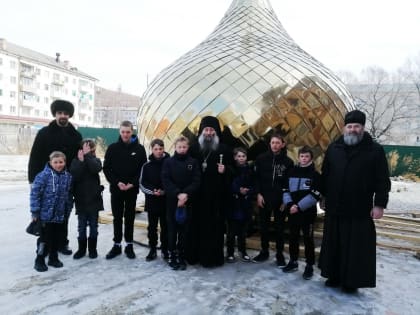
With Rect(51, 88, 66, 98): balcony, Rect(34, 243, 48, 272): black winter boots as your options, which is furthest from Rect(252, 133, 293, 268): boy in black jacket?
Rect(51, 88, 66, 98): balcony

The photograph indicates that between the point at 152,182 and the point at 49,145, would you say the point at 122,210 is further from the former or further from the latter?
the point at 49,145

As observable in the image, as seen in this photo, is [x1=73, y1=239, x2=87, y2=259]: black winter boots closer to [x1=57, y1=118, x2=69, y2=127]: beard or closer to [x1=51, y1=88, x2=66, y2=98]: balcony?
[x1=57, y1=118, x2=69, y2=127]: beard

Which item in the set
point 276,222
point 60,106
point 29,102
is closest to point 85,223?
point 60,106

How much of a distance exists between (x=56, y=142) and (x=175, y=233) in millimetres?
1899

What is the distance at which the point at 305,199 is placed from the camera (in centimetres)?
411

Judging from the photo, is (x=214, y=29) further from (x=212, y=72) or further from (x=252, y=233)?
(x=252, y=233)

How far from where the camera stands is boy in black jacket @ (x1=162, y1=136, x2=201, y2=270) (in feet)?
14.0

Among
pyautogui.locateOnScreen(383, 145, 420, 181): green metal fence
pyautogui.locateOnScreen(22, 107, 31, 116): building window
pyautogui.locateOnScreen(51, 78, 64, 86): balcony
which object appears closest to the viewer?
pyautogui.locateOnScreen(383, 145, 420, 181): green metal fence

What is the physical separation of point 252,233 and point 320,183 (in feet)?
6.09

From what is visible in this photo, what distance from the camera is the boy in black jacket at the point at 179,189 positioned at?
4262 mm

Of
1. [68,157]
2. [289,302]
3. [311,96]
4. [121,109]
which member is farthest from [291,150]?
[121,109]

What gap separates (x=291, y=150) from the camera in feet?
16.4

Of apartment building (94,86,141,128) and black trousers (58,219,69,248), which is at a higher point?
apartment building (94,86,141,128)

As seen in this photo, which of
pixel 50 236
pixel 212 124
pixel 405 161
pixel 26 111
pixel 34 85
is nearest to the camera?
pixel 50 236
